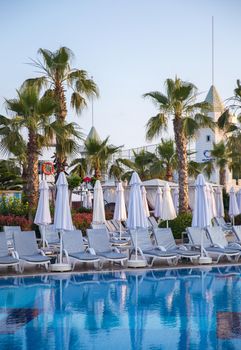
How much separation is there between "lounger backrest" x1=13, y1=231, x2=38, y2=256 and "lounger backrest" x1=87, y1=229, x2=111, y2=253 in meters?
1.53

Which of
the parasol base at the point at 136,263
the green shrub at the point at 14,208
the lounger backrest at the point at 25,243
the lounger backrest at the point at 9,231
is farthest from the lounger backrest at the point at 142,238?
the green shrub at the point at 14,208

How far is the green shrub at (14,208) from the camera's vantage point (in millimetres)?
21666

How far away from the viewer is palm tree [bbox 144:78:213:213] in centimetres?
2188

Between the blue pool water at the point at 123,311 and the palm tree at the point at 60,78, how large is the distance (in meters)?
9.64

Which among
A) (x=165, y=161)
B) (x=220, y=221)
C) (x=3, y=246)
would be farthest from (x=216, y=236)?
(x=165, y=161)

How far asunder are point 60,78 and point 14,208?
17.9ft

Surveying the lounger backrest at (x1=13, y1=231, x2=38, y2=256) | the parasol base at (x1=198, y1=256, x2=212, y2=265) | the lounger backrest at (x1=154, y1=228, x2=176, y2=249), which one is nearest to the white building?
the lounger backrest at (x1=154, y1=228, x2=176, y2=249)

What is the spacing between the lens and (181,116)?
2225 cm

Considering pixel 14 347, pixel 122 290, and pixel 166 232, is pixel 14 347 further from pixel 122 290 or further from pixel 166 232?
pixel 166 232

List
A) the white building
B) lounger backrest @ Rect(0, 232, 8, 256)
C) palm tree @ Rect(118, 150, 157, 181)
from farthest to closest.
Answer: the white building
palm tree @ Rect(118, 150, 157, 181)
lounger backrest @ Rect(0, 232, 8, 256)

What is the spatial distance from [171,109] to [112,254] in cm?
902

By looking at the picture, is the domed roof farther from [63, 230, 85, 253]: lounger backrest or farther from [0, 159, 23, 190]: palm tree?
[63, 230, 85, 253]: lounger backrest

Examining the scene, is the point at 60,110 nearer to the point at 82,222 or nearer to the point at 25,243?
the point at 82,222

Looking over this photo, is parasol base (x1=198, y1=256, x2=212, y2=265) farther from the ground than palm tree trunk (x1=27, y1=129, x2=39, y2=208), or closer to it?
closer to it
